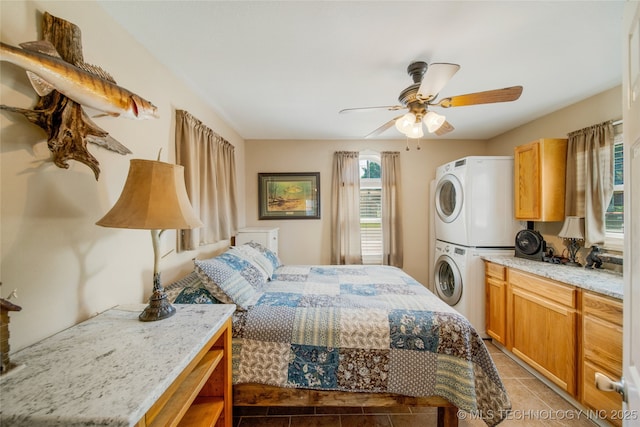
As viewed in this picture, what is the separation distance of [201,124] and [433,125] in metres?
1.99

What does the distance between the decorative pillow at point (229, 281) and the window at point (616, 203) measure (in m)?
3.05

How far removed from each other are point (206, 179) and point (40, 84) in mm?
1296

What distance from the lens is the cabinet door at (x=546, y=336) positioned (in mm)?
Answer: 1695

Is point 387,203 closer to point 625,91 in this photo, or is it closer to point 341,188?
point 341,188

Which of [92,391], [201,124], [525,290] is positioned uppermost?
[201,124]

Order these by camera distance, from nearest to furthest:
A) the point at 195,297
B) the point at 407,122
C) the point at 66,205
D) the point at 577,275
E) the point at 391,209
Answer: the point at 66,205 → the point at 195,297 → the point at 407,122 → the point at 577,275 → the point at 391,209

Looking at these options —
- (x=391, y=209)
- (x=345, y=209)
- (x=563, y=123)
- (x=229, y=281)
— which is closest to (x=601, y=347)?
(x=563, y=123)

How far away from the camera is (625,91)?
0.71 meters

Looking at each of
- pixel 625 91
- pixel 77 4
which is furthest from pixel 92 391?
pixel 625 91

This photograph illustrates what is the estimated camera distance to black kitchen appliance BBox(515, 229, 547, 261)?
2.29m

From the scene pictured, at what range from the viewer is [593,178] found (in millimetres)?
2031

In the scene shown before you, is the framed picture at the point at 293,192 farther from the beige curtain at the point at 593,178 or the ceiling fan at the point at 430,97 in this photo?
the beige curtain at the point at 593,178

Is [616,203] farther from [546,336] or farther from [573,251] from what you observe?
[546,336]

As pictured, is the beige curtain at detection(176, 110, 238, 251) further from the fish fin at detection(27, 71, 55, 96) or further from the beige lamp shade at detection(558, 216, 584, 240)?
the beige lamp shade at detection(558, 216, 584, 240)
